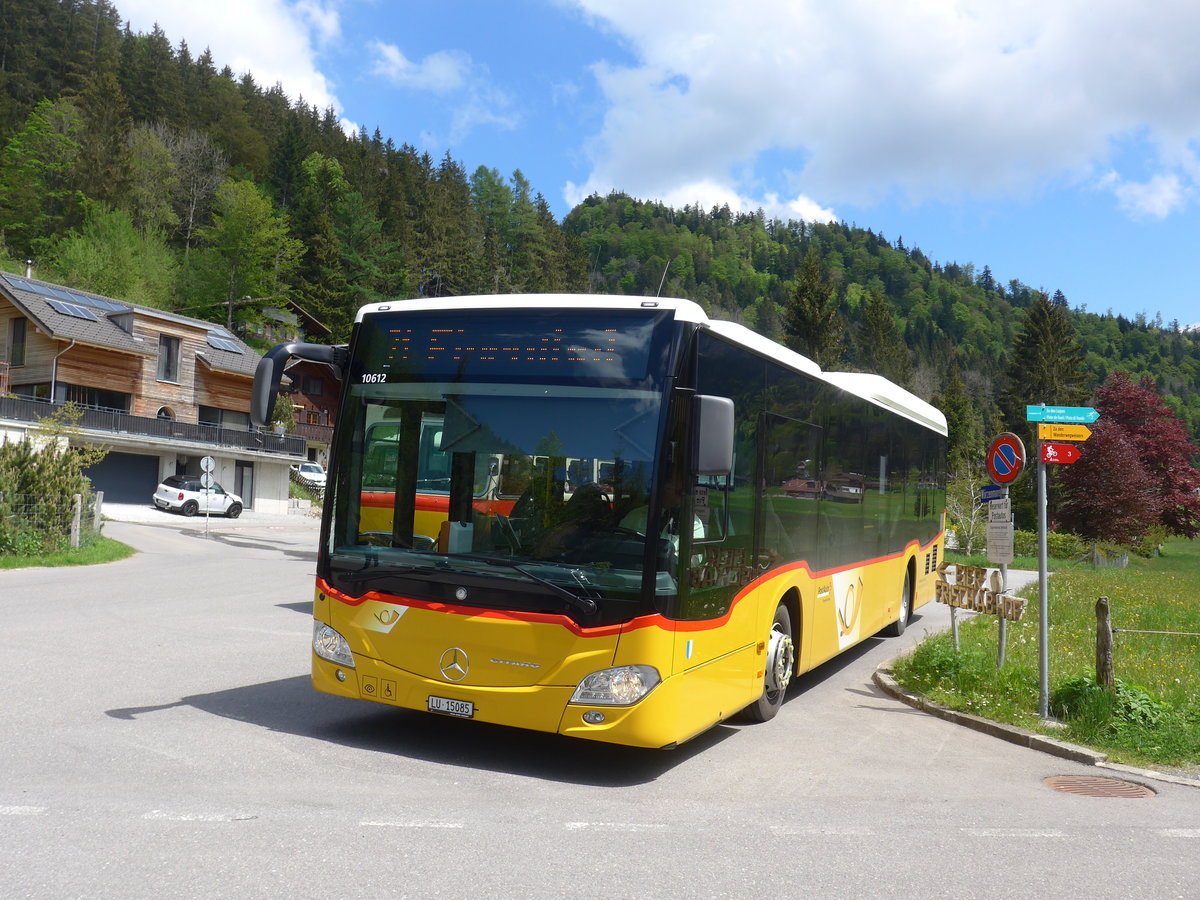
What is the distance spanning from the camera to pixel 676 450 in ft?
21.6

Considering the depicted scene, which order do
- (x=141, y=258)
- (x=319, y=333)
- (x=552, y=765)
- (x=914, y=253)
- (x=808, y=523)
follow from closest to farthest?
(x=552, y=765)
(x=808, y=523)
(x=141, y=258)
(x=319, y=333)
(x=914, y=253)

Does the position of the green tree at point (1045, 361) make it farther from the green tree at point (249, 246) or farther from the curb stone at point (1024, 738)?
the curb stone at point (1024, 738)

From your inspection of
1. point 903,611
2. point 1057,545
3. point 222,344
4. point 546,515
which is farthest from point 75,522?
point 1057,545

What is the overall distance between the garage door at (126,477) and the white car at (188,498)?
2962 millimetres

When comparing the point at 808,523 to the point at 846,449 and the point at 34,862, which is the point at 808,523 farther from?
the point at 34,862

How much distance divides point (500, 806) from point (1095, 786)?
4.21 metres

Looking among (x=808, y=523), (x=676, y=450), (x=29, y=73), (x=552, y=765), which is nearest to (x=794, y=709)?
(x=808, y=523)

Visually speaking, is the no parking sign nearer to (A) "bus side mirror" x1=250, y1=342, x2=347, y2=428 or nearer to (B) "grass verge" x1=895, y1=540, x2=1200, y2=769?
(B) "grass verge" x1=895, y1=540, x2=1200, y2=769

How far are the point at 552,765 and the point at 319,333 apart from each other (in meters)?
73.3

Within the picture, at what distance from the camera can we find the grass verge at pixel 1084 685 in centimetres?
838

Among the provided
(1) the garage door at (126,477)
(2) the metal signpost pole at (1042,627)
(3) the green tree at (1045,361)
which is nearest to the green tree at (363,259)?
(1) the garage door at (126,477)

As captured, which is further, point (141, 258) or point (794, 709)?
point (141, 258)

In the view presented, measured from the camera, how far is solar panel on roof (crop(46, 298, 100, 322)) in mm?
49031

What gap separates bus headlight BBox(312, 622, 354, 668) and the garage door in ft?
148
